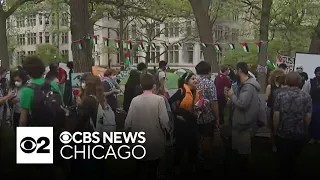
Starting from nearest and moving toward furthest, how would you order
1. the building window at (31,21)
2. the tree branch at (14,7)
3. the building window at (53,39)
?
the building window at (53,39) < the tree branch at (14,7) < the building window at (31,21)

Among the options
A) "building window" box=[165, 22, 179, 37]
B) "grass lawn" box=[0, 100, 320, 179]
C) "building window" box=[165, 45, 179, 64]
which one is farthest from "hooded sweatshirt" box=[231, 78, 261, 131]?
"building window" box=[165, 22, 179, 37]

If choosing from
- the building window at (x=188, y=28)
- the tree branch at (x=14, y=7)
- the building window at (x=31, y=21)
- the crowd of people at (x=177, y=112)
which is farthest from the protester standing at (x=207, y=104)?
the building window at (x=188, y=28)

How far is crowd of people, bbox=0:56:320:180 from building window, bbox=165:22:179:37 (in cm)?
2286

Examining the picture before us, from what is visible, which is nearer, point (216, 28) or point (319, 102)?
point (319, 102)

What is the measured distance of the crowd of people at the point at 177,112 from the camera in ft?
15.3

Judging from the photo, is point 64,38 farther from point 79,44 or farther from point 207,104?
point 207,104

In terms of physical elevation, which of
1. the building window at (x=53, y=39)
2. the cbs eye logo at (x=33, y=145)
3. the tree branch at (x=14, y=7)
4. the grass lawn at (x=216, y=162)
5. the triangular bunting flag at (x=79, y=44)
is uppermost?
the tree branch at (x=14, y=7)

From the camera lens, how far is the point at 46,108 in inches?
190

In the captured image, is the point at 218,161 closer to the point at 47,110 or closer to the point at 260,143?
the point at 260,143

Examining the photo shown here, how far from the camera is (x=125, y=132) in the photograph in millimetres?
4965

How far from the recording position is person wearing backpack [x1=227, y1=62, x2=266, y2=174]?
5.47m

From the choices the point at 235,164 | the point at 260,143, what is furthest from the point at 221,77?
the point at 235,164

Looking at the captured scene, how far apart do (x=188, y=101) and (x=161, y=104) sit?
1288mm

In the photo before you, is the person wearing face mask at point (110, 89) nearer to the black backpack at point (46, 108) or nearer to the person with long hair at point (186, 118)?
the person with long hair at point (186, 118)
